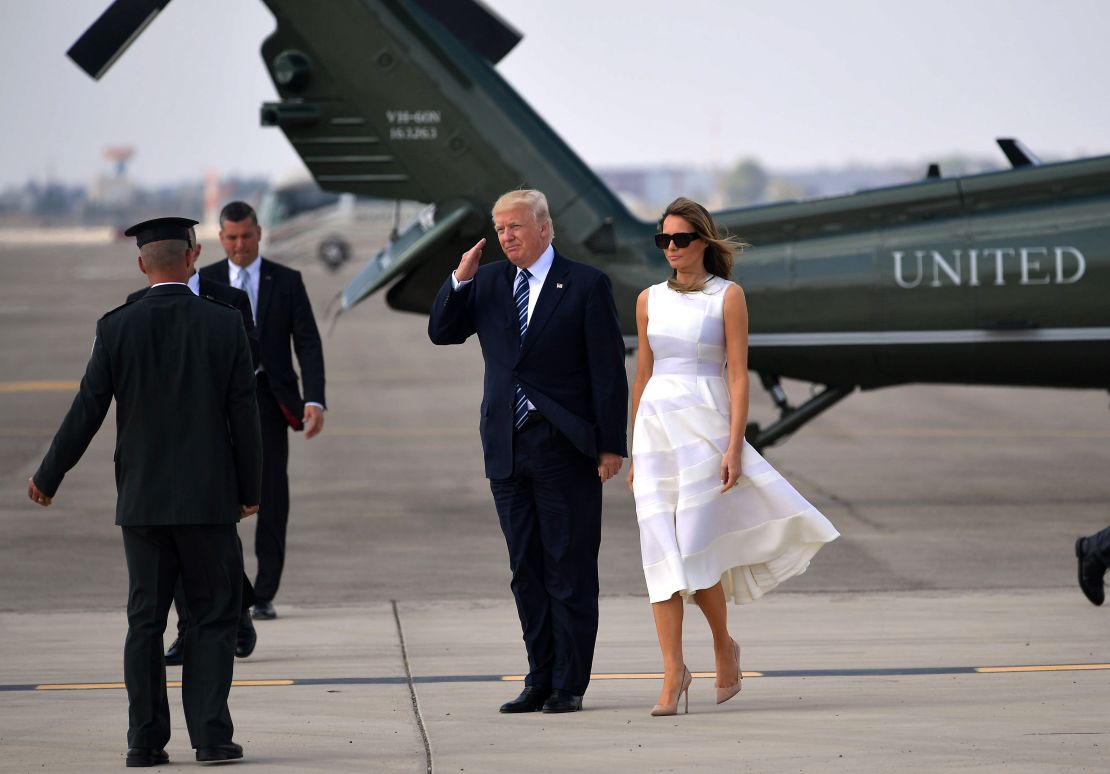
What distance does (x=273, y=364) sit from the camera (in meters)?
8.22

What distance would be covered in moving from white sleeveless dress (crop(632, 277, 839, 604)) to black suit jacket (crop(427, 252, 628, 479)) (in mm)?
146

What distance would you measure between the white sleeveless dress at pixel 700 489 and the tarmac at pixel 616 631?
22.6 inches

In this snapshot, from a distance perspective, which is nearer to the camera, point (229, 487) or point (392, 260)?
point (229, 487)

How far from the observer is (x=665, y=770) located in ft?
17.4

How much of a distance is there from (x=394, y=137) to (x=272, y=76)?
1.01 metres

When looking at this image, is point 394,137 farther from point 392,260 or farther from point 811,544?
point 811,544

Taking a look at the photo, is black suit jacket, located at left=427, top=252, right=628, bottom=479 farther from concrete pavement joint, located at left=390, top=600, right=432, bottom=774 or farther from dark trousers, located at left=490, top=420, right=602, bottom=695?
concrete pavement joint, located at left=390, top=600, right=432, bottom=774

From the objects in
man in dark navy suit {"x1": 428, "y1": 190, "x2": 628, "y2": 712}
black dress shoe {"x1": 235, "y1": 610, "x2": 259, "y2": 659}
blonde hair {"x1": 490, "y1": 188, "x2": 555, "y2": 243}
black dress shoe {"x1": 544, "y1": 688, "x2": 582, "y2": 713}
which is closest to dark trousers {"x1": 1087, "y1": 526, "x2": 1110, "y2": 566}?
man in dark navy suit {"x1": 428, "y1": 190, "x2": 628, "y2": 712}

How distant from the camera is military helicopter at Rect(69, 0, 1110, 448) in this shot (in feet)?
37.7

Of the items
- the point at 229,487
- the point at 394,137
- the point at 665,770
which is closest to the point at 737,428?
the point at 665,770

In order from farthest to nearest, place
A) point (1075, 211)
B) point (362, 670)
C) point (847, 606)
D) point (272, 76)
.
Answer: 1. point (272, 76)
2. point (1075, 211)
3. point (847, 606)
4. point (362, 670)

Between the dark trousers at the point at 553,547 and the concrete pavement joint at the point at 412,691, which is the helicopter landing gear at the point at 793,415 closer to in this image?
A: the concrete pavement joint at the point at 412,691

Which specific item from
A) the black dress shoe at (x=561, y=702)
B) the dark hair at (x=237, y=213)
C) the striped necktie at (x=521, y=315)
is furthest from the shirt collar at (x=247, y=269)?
the black dress shoe at (x=561, y=702)

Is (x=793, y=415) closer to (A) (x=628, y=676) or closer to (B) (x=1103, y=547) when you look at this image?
(B) (x=1103, y=547)
